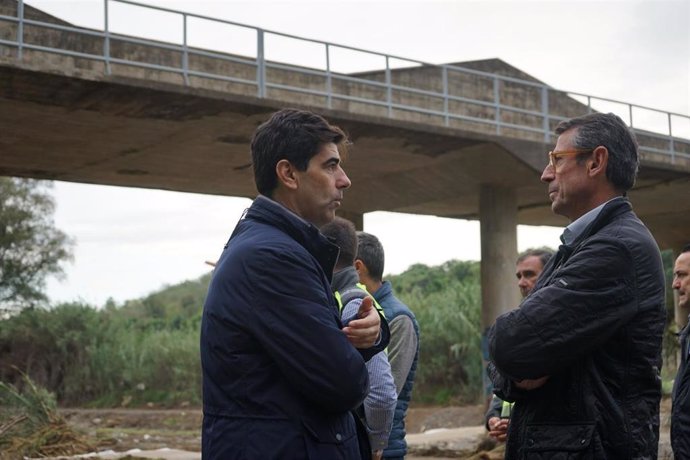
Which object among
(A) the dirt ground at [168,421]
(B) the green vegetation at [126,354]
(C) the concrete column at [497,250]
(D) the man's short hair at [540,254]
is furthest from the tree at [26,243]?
(D) the man's short hair at [540,254]

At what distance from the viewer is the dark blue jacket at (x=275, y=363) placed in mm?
2887

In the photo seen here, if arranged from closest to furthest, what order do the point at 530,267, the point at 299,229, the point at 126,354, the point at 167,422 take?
1. the point at 299,229
2. the point at 530,267
3. the point at 167,422
4. the point at 126,354

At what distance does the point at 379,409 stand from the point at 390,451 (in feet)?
3.38

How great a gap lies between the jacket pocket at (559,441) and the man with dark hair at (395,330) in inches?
70.6

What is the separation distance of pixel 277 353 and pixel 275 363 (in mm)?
66

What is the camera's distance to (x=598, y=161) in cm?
367

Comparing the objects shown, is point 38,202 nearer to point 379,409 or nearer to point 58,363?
point 58,363

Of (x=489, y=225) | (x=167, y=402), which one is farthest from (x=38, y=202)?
(x=489, y=225)

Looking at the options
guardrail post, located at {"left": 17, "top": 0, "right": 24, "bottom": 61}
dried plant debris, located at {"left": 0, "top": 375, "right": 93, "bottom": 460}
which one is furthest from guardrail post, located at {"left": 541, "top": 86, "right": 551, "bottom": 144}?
dried plant debris, located at {"left": 0, "top": 375, "right": 93, "bottom": 460}

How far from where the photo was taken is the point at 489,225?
831 inches

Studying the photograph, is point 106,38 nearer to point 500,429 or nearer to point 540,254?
point 540,254

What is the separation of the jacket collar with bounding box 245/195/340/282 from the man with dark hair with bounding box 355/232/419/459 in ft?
6.75

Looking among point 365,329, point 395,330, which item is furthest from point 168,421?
point 365,329

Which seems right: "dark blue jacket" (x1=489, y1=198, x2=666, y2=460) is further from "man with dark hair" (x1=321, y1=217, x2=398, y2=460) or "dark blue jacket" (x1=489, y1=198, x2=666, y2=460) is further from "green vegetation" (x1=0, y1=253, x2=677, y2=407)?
"green vegetation" (x1=0, y1=253, x2=677, y2=407)
